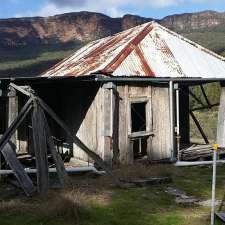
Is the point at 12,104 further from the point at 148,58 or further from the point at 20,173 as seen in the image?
the point at 148,58

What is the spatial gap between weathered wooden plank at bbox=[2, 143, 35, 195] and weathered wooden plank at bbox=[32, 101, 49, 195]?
0.34 meters

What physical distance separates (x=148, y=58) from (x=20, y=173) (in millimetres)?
6103

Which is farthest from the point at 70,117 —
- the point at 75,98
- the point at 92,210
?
the point at 92,210

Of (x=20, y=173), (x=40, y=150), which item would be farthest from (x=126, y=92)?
(x=40, y=150)

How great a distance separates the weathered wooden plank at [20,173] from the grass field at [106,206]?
0.82 feet

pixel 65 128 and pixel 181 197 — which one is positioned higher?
pixel 65 128

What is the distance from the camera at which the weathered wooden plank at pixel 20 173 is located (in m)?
10.8

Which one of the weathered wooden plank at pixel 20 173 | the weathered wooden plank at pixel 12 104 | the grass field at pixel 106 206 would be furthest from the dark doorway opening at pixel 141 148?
the weathered wooden plank at pixel 20 173

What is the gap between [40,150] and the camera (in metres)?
10.5

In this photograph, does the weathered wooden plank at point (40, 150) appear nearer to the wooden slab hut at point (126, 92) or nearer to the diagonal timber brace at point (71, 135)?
the diagonal timber brace at point (71, 135)

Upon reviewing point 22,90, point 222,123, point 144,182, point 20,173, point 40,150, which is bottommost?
point 144,182

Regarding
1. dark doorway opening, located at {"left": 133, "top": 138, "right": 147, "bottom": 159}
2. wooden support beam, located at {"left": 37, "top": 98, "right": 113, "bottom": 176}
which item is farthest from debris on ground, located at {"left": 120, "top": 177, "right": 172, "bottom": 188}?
dark doorway opening, located at {"left": 133, "top": 138, "right": 147, "bottom": 159}

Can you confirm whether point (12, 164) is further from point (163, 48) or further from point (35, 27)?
point (35, 27)

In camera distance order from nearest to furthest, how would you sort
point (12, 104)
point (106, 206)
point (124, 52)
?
point (106, 206)
point (12, 104)
point (124, 52)
